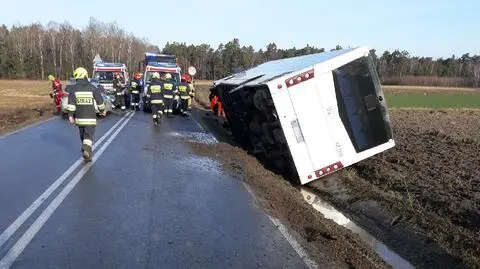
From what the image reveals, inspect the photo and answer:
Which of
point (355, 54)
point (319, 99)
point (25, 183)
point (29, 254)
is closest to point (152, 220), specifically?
point (29, 254)

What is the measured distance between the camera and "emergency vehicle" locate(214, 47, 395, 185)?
9.62 m

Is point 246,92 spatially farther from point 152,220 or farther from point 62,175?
point 152,220

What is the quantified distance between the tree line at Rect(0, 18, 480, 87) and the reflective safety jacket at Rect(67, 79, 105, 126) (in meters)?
86.9

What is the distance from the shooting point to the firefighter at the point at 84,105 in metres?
10.4

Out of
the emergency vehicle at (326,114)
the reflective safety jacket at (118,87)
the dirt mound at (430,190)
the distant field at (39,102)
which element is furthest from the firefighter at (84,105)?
the reflective safety jacket at (118,87)

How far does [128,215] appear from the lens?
660 cm

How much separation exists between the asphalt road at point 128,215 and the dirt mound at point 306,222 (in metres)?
0.30

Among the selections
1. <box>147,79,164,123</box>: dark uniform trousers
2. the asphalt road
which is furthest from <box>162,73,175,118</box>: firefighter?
the asphalt road

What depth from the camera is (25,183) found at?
818 cm

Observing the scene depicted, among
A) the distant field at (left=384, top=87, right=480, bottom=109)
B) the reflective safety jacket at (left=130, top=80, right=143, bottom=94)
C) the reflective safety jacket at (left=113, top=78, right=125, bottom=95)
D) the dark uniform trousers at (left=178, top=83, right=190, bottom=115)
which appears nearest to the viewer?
the dark uniform trousers at (left=178, top=83, right=190, bottom=115)

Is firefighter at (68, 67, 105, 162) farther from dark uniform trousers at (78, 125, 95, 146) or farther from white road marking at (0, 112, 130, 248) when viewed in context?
white road marking at (0, 112, 130, 248)

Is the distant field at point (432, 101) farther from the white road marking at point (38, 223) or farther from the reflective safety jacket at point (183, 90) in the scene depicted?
the white road marking at point (38, 223)

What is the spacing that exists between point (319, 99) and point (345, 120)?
67 cm

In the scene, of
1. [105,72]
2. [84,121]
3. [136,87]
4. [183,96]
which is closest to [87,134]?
[84,121]
